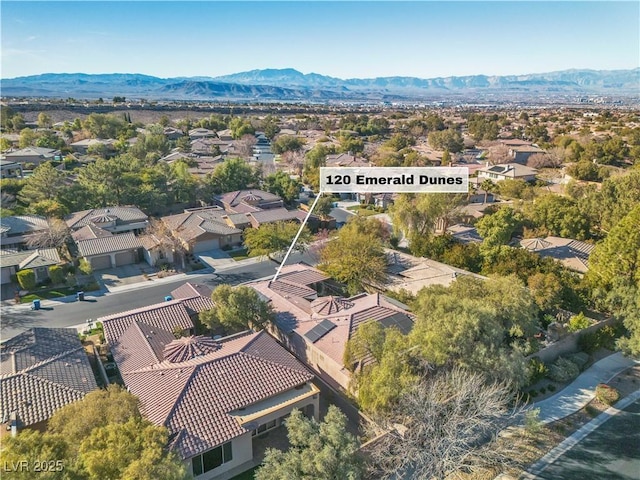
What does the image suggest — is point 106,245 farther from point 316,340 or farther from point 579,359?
point 579,359

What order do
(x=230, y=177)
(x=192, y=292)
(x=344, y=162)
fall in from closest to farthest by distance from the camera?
(x=192, y=292), (x=230, y=177), (x=344, y=162)

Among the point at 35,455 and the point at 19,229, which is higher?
the point at 35,455

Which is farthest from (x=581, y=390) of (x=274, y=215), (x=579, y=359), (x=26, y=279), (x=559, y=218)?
(x=26, y=279)

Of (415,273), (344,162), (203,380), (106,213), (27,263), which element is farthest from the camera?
(344,162)

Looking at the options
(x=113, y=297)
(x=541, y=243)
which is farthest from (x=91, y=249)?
(x=541, y=243)

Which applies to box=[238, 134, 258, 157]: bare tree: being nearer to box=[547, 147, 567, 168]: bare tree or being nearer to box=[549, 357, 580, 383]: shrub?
box=[547, 147, 567, 168]: bare tree

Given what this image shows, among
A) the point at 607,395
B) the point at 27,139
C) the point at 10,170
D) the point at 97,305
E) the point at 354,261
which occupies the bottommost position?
the point at 607,395

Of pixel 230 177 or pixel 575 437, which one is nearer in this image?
pixel 575 437
